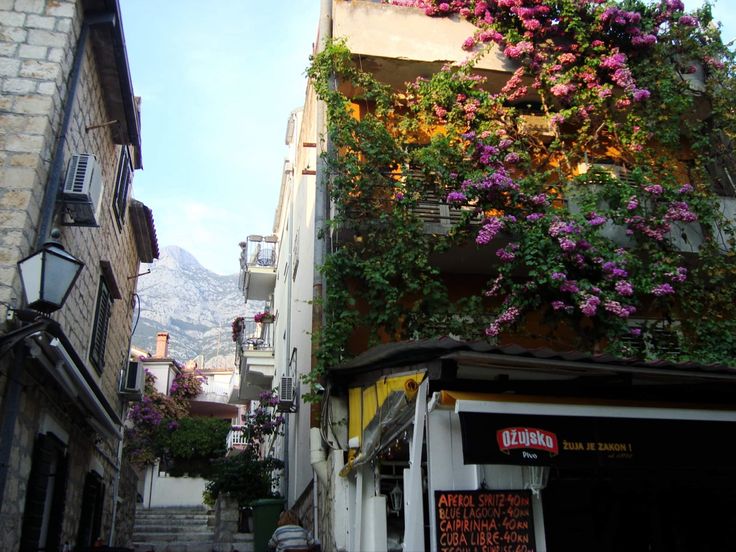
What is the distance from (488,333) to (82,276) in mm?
5490

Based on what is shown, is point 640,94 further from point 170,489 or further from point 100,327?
point 170,489

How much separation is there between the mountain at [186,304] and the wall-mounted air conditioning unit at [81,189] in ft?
327

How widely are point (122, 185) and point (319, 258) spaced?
12.5ft

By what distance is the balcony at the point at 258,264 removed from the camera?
19.9 meters

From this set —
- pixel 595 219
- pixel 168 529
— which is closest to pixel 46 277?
pixel 595 219

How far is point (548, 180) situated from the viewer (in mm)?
11203

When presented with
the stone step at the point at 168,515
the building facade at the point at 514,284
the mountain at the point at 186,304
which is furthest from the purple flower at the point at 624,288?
the mountain at the point at 186,304

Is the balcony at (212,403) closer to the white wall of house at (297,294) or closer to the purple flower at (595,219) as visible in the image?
the white wall of house at (297,294)

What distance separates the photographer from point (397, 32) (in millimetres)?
11164

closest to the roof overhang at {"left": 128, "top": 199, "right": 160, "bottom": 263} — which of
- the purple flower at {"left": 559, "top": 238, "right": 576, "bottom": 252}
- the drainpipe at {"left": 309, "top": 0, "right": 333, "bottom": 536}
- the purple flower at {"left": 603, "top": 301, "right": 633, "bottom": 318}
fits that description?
the drainpipe at {"left": 309, "top": 0, "right": 333, "bottom": 536}

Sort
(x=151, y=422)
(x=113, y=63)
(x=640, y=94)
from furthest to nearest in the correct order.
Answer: (x=151, y=422) < (x=640, y=94) < (x=113, y=63)

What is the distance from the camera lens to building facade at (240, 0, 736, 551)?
5.62m

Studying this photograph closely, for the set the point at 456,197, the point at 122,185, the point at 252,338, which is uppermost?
the point at 122,185

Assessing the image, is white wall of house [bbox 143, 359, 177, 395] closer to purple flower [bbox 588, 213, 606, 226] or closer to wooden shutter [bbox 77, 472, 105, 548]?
wooden shutter [bbox 77, 472, 105, 548]
